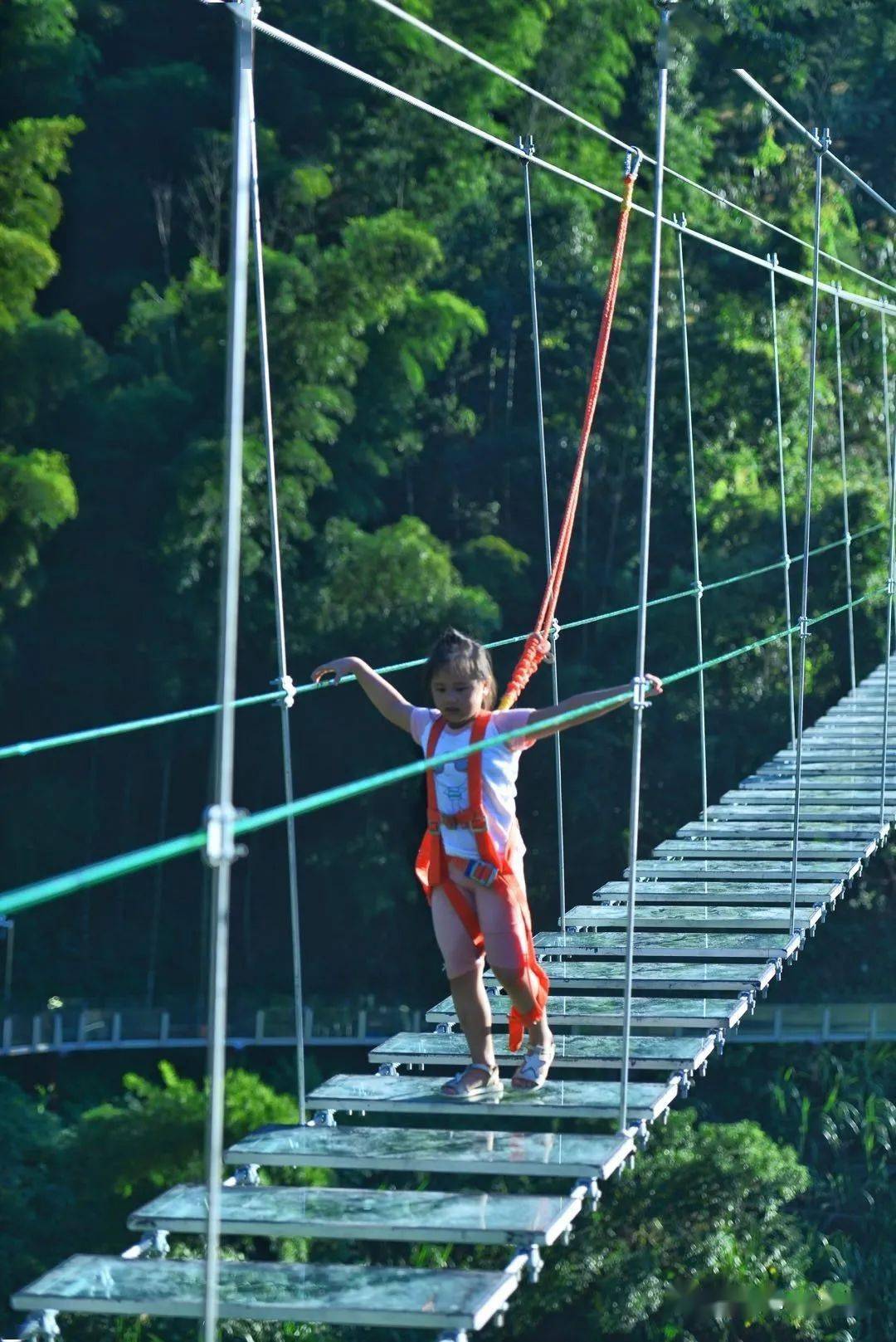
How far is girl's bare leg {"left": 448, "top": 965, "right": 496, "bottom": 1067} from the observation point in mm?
2496

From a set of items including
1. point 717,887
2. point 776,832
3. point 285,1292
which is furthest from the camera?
point 776,832

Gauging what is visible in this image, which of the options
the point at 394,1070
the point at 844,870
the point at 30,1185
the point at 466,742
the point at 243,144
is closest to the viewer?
the point at 243,144

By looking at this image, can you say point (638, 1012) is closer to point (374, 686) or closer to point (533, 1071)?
point (533, 1071)

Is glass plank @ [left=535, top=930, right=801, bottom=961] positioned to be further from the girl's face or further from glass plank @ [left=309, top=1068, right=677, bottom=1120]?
the girl's face

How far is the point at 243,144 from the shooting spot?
200cm

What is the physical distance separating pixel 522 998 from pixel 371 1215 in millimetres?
407

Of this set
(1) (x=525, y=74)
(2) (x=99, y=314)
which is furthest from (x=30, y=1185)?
(1) (x=525, y=74)

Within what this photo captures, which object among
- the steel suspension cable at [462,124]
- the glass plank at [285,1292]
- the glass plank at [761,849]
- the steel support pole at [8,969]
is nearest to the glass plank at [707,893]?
the glass plank at [761,849]

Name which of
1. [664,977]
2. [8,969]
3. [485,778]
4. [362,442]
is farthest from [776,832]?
[8,969]

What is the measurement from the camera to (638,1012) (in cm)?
286

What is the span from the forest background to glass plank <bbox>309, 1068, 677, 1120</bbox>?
880cm

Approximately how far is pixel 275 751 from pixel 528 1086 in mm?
10127

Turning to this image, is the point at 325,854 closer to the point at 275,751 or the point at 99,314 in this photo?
the point at 275,751

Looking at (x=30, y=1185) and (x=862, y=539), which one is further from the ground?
(x=862, y=539)
